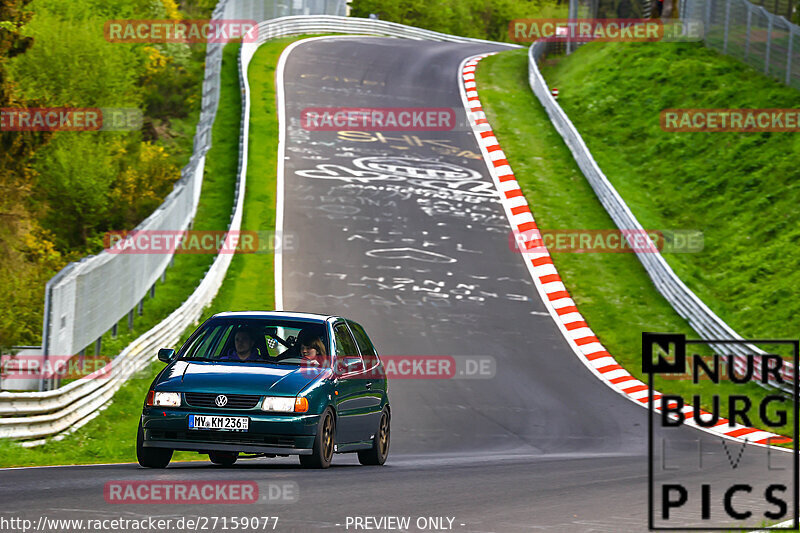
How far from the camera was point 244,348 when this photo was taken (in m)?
11.0

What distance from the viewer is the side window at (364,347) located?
12254 millimetres

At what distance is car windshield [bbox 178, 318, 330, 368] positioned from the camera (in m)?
10.9

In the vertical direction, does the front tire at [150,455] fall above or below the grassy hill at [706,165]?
below

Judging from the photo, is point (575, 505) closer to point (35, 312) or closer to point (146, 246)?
point (146, 246)

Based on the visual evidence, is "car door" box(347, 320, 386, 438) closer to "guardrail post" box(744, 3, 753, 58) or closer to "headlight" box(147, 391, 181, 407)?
"headlight" box(147, 391, 181, 407)

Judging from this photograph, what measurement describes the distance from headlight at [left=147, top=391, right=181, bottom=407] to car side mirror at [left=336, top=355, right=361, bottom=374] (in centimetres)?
164

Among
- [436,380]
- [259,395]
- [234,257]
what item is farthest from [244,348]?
[234,257]

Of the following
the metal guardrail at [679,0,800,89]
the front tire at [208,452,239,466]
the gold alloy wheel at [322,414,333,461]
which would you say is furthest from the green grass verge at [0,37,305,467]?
the metal guardrail at [679,0,800,89]

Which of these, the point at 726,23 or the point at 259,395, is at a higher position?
the point at 726,23

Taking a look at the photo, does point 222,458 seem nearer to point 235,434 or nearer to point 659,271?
point 235,434

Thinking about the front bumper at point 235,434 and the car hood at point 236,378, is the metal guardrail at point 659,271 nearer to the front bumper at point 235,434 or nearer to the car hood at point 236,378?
the car hood at point 236,378

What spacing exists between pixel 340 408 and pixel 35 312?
12.2 m

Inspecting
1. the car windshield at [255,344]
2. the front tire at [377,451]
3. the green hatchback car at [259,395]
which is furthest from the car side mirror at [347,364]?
the front tire at [377,451]

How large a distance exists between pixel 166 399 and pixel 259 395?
0.82m
